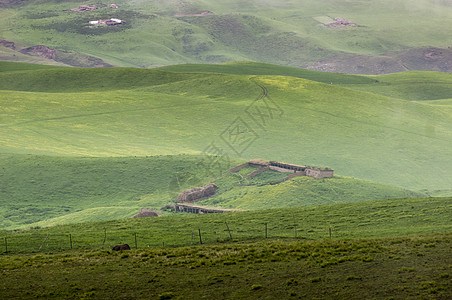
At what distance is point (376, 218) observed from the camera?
50.0 m

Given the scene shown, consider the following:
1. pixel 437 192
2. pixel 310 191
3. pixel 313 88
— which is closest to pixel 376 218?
pixel 310 191

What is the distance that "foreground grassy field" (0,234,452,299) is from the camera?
2730 centimetres

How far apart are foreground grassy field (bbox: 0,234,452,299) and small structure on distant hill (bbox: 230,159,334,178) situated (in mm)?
43612

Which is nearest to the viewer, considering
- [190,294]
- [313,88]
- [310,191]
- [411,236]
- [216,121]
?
[190,294]

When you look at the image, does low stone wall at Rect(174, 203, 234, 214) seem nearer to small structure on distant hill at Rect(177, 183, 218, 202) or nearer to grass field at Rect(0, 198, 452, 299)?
small structure on distant hill at Rect(177, 183, 218, 202)

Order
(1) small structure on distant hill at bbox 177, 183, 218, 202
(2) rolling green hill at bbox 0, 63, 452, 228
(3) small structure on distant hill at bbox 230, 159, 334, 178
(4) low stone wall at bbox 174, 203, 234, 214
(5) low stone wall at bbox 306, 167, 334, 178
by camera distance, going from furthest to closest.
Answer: (3) small structure on distant hill at bbox 230, 159, 334, 178
(5) low stone wall at bbox 306, 167, 334, 178
(2) rolling green hill at bbox 0, 63, 452, 228
(1) small structure on distant hill at bbox 177, 183, 218, 202
(4) low stone wall at bbox 174, 203, 234, 214

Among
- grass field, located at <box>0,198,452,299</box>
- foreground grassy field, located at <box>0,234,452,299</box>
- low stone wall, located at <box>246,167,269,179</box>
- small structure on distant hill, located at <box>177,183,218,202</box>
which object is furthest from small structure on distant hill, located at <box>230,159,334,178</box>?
foreground grassy field, located at <box>0,234,452,299</box>

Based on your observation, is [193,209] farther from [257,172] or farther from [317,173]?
[317,173]

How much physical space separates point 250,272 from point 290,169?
5611 cm

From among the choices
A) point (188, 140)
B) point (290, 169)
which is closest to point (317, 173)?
point (290, 169)

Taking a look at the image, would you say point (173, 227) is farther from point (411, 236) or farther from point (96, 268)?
point (411, 236)

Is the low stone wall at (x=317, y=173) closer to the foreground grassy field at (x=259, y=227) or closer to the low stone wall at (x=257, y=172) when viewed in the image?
the low stone wall at (x=257, y=172)

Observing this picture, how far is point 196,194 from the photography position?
76938mm

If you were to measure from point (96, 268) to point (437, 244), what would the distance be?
19.8 m
